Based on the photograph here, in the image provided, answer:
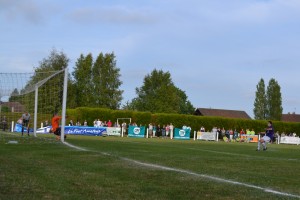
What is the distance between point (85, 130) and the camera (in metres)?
50.0

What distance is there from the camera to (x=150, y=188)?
8.45 m

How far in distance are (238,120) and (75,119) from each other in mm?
24264

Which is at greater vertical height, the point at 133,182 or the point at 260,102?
the point at 260,102

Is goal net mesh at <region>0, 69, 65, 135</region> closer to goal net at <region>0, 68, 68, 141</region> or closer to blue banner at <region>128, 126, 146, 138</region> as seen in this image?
goal net at <region>0, 68, 68, 141</region>

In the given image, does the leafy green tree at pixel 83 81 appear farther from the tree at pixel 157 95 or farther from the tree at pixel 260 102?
the tree at pixel 260 102

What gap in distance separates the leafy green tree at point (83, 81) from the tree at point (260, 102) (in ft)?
161

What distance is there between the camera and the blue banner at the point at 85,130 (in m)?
48.8

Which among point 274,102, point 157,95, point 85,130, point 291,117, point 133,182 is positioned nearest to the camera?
point 133,182

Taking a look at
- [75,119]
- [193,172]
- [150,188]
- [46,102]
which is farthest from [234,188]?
[75,119]

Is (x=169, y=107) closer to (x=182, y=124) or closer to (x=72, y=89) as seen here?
Result: (x=72, y=89)

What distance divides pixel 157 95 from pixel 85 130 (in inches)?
1819

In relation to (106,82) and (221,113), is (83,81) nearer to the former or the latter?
(106,82)

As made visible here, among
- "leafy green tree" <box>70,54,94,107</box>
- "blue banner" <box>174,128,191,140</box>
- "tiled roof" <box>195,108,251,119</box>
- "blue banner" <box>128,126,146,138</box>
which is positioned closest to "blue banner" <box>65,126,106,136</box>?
"blue banner" <box>128,126,146,138</box>

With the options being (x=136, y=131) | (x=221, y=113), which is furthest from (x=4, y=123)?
(x=221, y=113)
